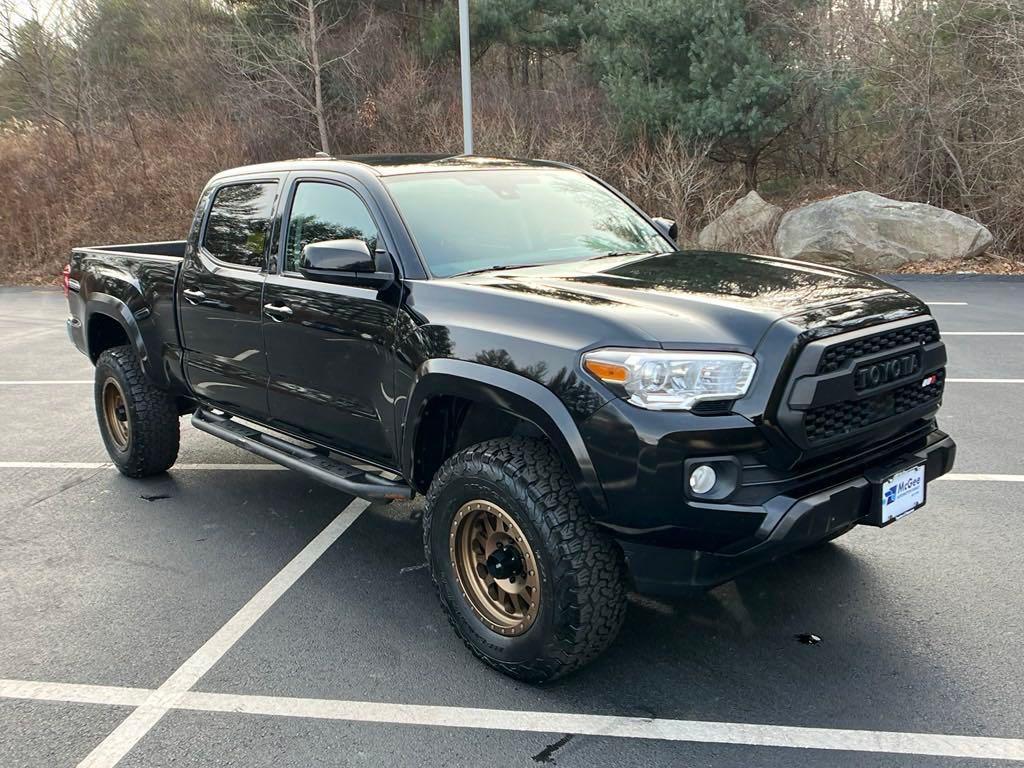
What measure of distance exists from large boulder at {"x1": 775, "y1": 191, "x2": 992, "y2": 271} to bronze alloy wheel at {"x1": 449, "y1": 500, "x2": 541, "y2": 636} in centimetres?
1239

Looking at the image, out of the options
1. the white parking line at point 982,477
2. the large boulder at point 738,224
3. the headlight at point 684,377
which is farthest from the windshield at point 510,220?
the large boulder at point 738,224

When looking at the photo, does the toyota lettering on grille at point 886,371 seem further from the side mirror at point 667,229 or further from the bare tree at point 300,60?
the bare tree at point 300,60

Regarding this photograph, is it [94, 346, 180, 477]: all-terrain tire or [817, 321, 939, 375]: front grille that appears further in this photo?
[94, 346, 180, 477]: all-terrain tire

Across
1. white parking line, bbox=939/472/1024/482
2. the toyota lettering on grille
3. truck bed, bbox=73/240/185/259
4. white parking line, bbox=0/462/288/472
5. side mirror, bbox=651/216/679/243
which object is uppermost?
side mirror, bbox=651/216/679/243

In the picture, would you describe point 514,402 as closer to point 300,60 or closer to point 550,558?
point 550,558

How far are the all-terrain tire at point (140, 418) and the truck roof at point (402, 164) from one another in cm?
161

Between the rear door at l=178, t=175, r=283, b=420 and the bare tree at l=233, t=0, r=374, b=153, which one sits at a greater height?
the bare tree at l=233, t=0, r=374, b=153

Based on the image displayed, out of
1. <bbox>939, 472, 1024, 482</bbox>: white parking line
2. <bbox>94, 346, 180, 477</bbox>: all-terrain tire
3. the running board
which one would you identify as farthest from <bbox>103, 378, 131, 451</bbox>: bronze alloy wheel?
<bbox>939, 472, 1024, 482</bbox>: white parking line

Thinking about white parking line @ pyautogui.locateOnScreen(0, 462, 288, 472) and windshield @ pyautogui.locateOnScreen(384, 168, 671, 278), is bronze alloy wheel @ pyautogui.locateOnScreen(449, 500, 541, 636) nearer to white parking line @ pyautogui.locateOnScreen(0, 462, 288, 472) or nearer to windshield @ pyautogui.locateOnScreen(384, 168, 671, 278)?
windshield @ pyautogui.locateOnScreen(384, 168, 671, 278)

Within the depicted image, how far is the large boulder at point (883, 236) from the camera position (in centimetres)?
1457

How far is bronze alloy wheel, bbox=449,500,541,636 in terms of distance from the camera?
3.27 meters

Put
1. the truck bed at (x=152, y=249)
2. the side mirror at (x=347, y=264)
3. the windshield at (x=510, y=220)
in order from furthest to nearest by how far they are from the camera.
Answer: the truck bed at (x=152, y=249) → the windshield at (x=510, y=220) → the side mirror at (x=347, y=264)

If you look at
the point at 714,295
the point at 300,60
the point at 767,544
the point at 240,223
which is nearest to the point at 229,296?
the point at 240,223

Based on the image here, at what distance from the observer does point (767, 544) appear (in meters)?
2.86
